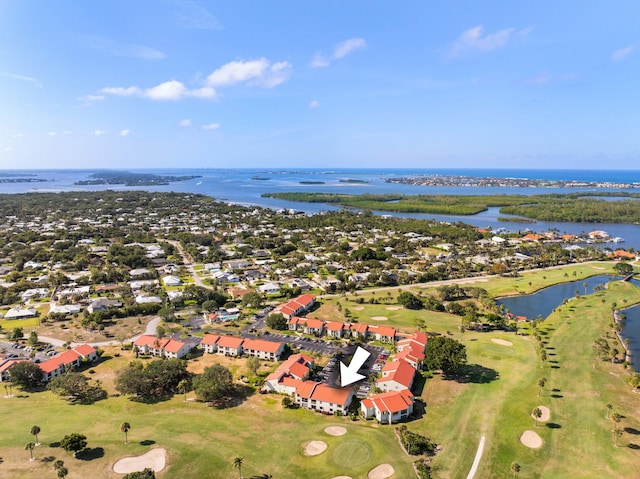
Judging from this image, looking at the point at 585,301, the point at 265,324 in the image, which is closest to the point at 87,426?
the point at 265,324

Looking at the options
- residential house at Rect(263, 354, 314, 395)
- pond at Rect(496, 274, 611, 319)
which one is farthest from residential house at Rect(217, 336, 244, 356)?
pond at Rect(496, 274, 611, 319)

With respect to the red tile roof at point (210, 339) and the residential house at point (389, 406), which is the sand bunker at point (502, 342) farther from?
the red tile roof at point (210, 339)

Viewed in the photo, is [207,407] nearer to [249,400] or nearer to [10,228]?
[249,400]

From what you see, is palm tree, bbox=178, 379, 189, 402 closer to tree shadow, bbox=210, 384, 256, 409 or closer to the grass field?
the grass field

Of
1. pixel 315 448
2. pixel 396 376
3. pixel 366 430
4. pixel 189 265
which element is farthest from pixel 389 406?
pixel 189 265

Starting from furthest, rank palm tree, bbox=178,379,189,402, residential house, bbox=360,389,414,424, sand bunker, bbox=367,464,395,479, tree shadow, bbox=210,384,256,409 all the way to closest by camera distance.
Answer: palm tree, bbox=178,379,189,402
tree shadow, bbox=210,384,256,409
residential house, bbox=360,389,414,424
sand bunker, bbox=367,464,395,479
